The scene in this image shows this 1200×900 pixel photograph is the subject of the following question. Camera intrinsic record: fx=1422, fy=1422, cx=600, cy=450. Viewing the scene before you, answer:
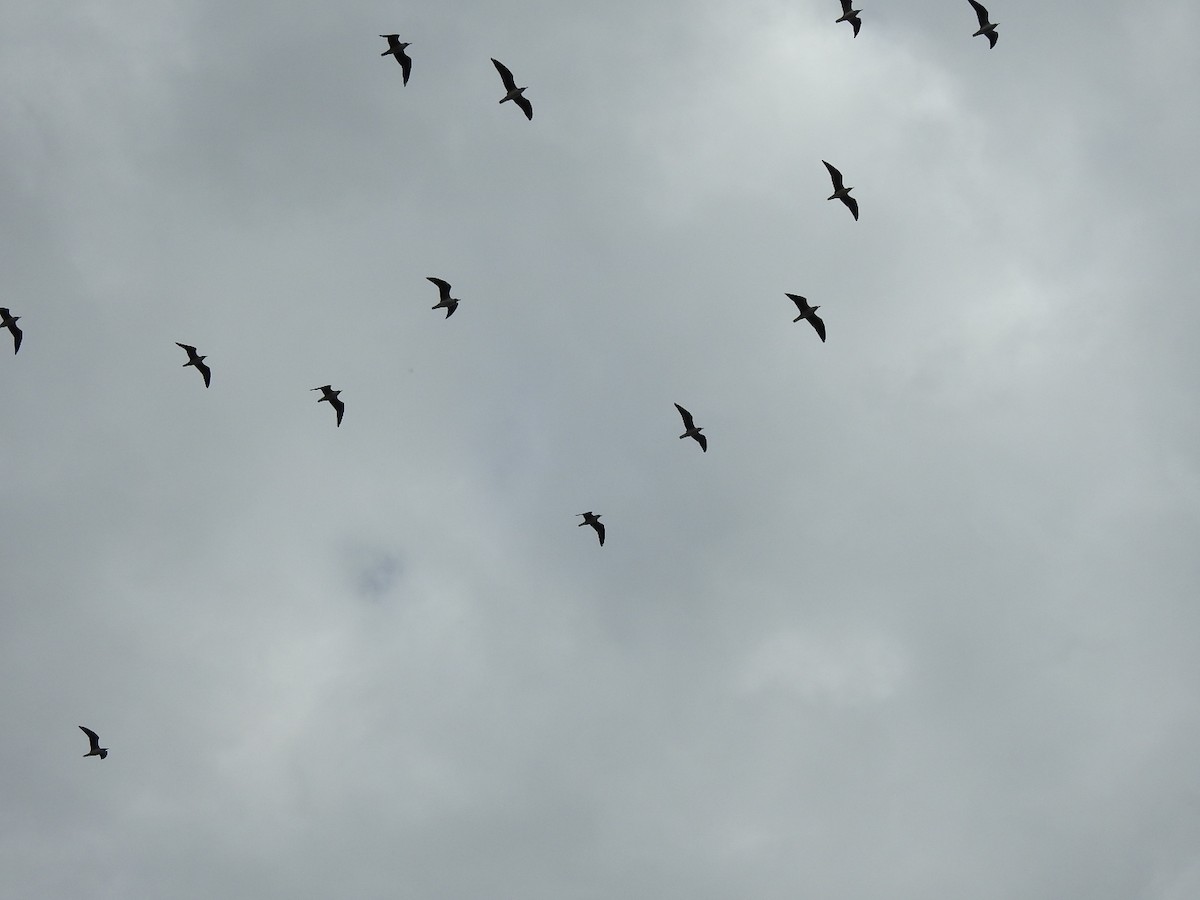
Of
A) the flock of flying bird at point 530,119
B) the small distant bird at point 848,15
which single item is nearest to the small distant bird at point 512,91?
the flock of flying bird at point 530,119

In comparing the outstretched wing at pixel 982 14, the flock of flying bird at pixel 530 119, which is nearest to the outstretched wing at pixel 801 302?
the flock of flying bird at pixel 530 119

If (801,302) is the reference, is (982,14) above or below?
above

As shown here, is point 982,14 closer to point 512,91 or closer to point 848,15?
point 848,15

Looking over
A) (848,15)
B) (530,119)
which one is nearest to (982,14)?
(848,15)

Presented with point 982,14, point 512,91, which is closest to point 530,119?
A: point 512,91

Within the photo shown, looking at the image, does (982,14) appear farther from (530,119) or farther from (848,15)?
(530,119)

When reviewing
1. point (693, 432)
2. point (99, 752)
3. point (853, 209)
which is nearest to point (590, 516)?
point (693, 432)

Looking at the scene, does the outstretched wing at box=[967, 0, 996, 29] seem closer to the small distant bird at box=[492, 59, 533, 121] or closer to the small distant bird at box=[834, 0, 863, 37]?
the small distant bird at box=[834, 0, 863, 37]

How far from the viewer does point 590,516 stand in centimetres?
9419

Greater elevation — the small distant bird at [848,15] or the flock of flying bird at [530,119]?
the small distant bird at [848,15]

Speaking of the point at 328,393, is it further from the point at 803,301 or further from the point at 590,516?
the point at 803,301

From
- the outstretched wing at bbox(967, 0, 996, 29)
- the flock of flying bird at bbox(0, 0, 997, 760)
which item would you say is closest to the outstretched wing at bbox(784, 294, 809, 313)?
the flock of flying bird at bbox(0, 0, 997, 760)

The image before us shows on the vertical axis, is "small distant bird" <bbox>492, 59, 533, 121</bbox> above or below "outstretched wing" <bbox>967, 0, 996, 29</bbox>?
below

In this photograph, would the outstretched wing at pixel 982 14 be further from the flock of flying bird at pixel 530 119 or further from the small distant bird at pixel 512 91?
the small distant bird at pixel 512 91
